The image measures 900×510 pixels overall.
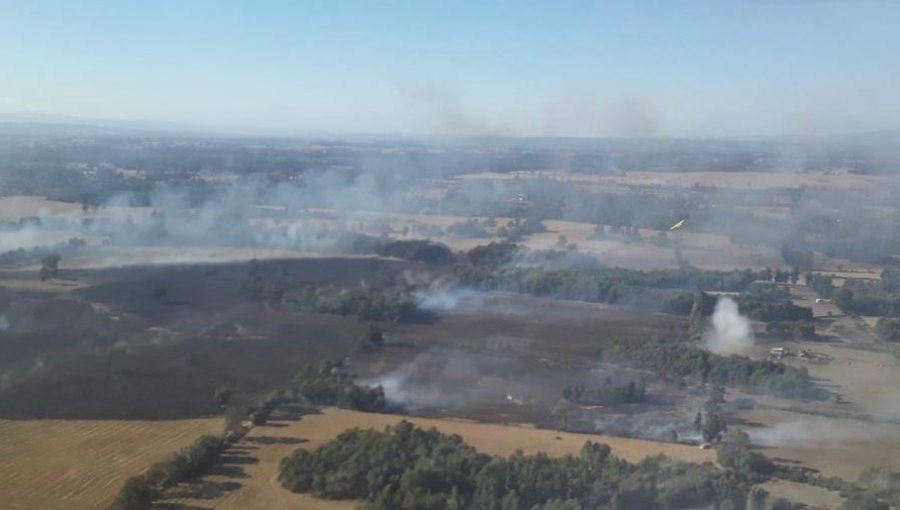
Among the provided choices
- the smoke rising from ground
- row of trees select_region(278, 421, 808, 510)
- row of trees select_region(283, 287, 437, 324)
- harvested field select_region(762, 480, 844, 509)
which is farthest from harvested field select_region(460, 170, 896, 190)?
row of trees select_region(278, 421, 808, 510)

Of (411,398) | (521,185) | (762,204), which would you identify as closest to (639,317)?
(411,398)

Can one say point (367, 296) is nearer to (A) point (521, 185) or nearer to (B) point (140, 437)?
(B) point (140, 437)

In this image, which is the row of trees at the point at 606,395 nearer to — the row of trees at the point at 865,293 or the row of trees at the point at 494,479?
the row of trees at the point at 494,479

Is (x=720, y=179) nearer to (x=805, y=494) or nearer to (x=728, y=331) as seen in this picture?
(x=728, y=331)

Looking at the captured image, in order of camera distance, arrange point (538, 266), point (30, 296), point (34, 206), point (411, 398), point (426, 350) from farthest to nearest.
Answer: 1. point (34, 206)
2. point (538, 266)
3. point (30, 296)
4. point (426, 350)
5. point (411, 398)

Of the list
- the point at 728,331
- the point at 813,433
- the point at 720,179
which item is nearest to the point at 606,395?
the point at 813,433
